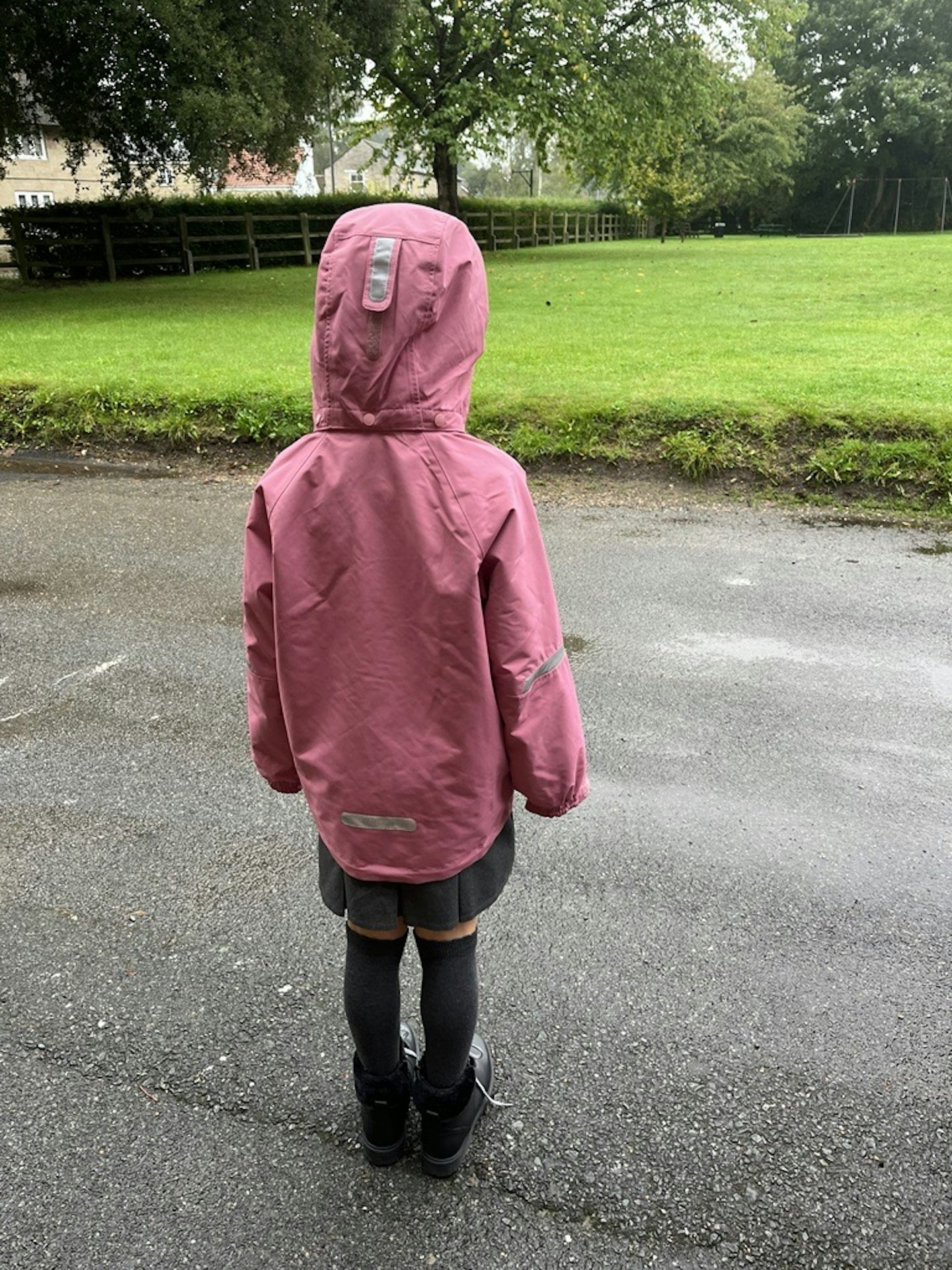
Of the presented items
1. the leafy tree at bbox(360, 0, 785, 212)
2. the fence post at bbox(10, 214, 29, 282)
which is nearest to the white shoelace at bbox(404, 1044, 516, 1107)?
the fence post at bbox(10, 214, 29, 282)

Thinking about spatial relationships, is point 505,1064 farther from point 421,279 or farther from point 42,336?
point 42,336

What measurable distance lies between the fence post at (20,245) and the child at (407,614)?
73.7 ft

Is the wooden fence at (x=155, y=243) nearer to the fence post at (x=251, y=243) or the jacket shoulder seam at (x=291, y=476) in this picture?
the fence post at (x=251, y=243)

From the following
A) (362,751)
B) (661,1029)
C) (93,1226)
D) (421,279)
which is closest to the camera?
(421,279)

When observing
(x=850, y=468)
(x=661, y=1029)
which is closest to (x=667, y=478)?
(x=850, y=468)

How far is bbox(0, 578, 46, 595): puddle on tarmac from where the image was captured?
17.7 feet

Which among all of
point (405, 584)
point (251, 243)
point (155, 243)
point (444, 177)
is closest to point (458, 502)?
point (405, 584)

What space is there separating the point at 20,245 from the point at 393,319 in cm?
2272

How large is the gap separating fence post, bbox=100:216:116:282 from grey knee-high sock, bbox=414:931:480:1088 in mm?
23036

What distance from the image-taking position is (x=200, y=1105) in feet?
7.26

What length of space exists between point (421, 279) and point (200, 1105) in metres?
1.81

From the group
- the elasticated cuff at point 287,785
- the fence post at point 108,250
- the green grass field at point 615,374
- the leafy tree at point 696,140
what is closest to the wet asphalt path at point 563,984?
the elasticated cuff at point 287,785

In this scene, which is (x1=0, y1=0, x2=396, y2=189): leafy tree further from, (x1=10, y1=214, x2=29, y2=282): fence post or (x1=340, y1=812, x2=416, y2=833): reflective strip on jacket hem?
(x1=340, y1=812, x2=416, y2=833): reflective strip on jacket hem

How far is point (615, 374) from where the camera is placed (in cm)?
912
